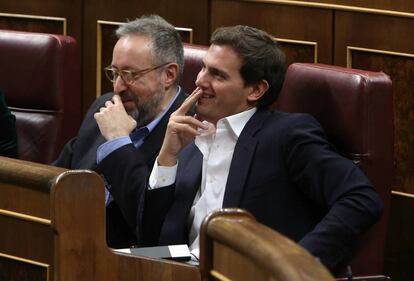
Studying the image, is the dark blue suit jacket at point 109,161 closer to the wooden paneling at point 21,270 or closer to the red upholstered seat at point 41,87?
the red upholstered seat at point 41,87

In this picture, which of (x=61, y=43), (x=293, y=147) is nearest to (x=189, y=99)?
(x=293, y=147)

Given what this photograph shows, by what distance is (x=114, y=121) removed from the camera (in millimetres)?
2453

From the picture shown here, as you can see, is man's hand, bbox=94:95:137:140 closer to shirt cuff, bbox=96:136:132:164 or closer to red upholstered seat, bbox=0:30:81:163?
shirt cuff, bbox=96:136:132:164

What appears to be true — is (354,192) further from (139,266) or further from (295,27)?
(295,27)

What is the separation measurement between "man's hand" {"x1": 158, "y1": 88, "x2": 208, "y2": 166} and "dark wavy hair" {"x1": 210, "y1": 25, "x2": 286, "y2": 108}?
0.38ft

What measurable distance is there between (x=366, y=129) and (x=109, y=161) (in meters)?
0.59

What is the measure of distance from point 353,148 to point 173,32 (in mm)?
653

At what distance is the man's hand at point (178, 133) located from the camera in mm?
2252

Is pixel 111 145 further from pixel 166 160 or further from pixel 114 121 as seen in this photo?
pixel 166 160

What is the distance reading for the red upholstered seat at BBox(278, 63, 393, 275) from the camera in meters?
2.13

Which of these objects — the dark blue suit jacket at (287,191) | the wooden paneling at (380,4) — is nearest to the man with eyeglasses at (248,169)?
the dark blue suit jacket at (287,191)

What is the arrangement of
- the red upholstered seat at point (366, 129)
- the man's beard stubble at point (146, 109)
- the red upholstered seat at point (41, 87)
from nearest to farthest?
the red upholstered seat at point (366, 129) < the man's beard stubble at point (146, 109) < the red upholstered seat at point (41, 87)

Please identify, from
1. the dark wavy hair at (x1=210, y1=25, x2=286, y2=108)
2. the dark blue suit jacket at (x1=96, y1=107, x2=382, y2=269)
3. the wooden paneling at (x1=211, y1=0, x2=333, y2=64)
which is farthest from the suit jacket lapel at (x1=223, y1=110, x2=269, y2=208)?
the wooden paneling at (x1=211, y1=0, x2=333, y2=64)

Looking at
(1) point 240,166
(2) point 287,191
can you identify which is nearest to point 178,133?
(1) point 240,166
